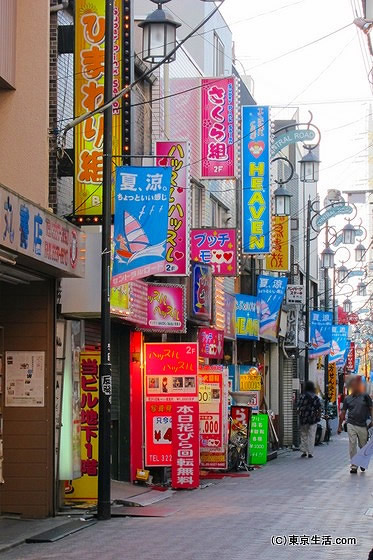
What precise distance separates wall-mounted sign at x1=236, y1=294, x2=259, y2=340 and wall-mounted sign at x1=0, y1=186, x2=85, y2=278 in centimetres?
1641

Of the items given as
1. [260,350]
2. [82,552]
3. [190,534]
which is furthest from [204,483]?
[260,350]

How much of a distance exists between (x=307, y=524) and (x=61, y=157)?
7.15m

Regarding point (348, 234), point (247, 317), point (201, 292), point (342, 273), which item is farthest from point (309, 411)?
point (342, 273)

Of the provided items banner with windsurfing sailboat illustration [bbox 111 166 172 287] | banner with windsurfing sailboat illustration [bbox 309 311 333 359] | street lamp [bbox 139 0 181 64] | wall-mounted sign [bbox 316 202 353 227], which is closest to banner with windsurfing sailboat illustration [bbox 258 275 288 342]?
wall-mounted sign [bbox 316 202 353 227]

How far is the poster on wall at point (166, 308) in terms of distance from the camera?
22.6 m

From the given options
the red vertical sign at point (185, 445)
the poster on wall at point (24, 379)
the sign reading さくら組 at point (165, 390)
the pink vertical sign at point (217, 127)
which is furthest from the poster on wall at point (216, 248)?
the poster on wall at point (24, 379)

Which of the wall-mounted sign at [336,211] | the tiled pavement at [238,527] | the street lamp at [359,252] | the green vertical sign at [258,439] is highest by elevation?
the street lamp at [359,252]

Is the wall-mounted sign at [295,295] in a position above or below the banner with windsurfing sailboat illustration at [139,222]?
above

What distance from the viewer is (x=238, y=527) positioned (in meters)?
14.8

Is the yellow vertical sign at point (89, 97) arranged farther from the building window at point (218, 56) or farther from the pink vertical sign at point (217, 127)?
the building window at point (218, 56)

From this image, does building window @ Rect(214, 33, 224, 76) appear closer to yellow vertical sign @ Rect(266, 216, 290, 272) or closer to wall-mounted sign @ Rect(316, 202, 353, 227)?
yellow vertical sign @ Rect(266, 216, 290, 272)

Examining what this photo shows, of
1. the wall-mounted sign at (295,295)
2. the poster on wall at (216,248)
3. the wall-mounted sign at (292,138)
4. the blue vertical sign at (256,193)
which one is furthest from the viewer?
the wall-mounted sign at (295,295)

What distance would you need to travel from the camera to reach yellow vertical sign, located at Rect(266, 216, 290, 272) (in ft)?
129

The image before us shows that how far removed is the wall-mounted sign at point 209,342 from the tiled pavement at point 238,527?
4.97 metres
